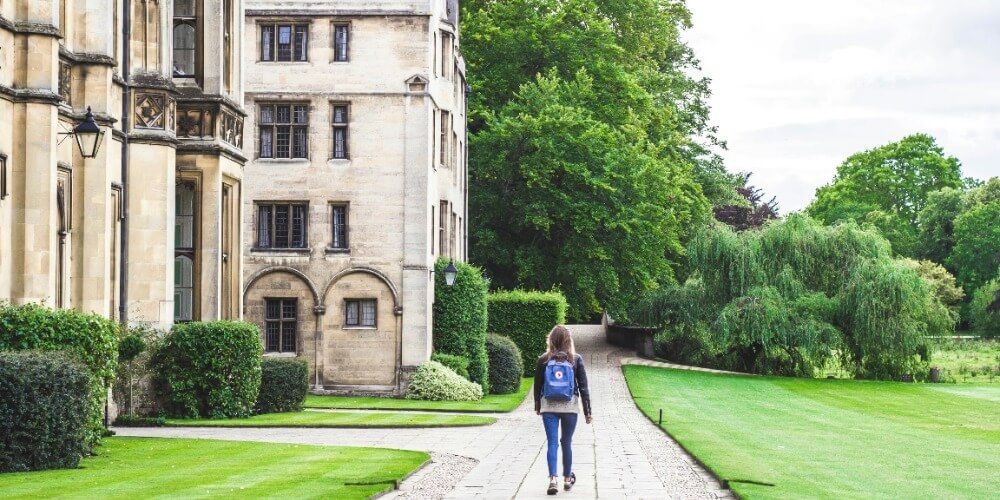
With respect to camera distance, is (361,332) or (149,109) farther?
(361,332)

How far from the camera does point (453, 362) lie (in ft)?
134

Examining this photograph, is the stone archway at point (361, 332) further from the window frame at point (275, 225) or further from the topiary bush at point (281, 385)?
the topiary bush at point (281, 385)

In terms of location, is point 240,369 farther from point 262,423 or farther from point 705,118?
point 705,118

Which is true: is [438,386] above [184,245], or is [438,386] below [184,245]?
below

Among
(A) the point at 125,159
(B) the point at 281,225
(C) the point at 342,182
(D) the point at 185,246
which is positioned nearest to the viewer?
(A) the point at 125,159

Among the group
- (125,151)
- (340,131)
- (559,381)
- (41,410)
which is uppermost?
(340,131)

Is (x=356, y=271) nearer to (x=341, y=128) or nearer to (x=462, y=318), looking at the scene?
(x=462, y=318)

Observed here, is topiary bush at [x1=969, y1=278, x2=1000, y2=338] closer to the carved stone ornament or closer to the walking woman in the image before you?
the carved stone ornament

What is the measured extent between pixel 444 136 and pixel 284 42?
6293 mm

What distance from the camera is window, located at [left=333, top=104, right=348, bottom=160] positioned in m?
40.8

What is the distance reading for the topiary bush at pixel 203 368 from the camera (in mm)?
26922

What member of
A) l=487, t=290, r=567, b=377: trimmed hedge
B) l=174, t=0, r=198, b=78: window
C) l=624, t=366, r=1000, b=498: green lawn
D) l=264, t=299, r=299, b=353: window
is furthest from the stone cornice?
l=487, t=290, r=567, b=377: trimmed hedge

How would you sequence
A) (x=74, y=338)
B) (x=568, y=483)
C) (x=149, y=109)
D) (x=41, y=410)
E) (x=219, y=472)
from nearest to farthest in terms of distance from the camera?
(x=568, y=483) → (x=41, y=410) → (x=219, y=472) → (x=74, y=338) → (x=149, y=109)

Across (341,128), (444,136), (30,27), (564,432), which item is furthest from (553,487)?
(444,136)
